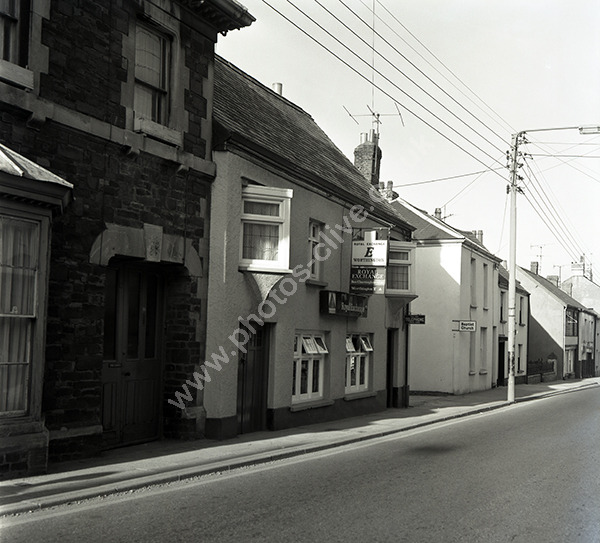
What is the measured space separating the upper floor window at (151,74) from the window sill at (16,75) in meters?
2.55

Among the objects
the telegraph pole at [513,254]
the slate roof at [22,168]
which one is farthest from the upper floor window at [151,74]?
the telegraph pole at [513,254]

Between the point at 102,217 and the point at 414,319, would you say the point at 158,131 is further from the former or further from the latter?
the point at 414,319

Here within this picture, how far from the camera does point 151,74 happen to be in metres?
12.7

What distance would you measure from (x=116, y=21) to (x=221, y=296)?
5.28 m

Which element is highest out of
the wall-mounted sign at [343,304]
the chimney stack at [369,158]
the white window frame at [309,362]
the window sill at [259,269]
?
the chimney stack at [369,158]

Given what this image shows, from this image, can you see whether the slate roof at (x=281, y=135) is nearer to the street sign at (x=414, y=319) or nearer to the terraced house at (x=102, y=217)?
the terraced house at (x=102, y=217)

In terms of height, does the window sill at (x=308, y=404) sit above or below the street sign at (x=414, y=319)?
below

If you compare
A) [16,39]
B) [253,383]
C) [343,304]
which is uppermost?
[16,39]

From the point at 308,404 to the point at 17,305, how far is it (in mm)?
9120

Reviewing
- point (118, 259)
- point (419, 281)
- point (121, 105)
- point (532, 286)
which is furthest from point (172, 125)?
point (532, 286)

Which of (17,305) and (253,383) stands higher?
(17,305)

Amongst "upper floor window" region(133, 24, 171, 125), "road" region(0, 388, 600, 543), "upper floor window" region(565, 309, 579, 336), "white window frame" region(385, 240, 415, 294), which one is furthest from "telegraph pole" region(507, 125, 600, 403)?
"upper floor window" region(565, 309, 579, 336)

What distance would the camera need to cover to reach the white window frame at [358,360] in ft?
65.7

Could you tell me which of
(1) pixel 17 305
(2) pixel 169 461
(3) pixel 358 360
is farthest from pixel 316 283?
(1) pixel 17 305
